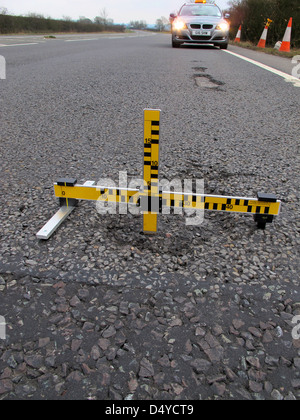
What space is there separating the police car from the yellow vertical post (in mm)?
10368

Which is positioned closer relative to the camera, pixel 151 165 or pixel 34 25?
pixel 151 165

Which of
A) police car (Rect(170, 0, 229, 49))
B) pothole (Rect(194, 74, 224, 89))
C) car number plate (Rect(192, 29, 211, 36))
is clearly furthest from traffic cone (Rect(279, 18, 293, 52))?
pothole (Rect(194, 74, 224, 89))

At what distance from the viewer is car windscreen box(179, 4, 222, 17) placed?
36.7 feet

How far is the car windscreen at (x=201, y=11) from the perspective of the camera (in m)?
11.2

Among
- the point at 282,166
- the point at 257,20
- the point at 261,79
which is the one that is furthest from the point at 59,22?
the point at 282,166

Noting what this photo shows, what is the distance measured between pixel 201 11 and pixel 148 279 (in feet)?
40.7

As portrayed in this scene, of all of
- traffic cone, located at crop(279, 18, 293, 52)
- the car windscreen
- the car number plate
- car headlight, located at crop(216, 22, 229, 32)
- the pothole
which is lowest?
the pothole

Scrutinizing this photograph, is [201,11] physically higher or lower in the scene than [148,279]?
higher

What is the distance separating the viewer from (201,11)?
11.4 m

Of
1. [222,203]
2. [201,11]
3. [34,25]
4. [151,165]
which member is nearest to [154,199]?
[151,165]

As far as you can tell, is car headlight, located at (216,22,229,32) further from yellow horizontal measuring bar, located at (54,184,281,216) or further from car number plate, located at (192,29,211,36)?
yellow horizontal measuring bar, located at (54,184,281,216)

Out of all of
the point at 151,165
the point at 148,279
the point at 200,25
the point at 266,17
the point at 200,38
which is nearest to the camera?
the point at 148,279

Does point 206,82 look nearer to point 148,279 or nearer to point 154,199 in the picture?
point 154,199
